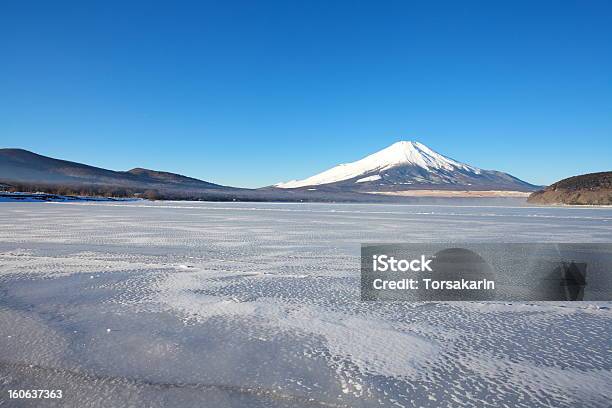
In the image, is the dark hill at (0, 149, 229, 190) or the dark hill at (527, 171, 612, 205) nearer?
the dark hill at (527, 171, 612, 205)

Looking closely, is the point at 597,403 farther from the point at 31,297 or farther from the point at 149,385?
A: the point at 31,297

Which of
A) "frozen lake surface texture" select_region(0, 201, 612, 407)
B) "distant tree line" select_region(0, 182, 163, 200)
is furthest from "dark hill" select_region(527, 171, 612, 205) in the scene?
"distant tree line" select_region(0, 182, 163, 200)

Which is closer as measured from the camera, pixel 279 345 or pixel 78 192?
pixel 279 345

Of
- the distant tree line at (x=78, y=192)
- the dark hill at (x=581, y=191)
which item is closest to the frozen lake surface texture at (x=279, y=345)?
the dark hill at (x=581, y=191)

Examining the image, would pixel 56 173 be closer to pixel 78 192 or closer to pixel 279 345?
pixel 78 192

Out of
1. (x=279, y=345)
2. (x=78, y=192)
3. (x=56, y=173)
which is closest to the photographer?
(x=279, y=345)

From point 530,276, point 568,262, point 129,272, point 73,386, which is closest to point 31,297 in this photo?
point 129,272

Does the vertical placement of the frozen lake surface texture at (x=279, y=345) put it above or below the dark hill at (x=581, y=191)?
below

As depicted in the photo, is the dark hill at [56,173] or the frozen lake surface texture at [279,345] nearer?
the frozen lake surface texture at [279,345]

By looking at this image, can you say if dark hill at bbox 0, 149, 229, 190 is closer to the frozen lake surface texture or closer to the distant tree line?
the distant tree line

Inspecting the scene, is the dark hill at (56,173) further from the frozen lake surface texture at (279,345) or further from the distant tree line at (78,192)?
the frozen lake surface texture at (279,345)

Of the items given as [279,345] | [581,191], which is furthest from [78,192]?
[279,345]
